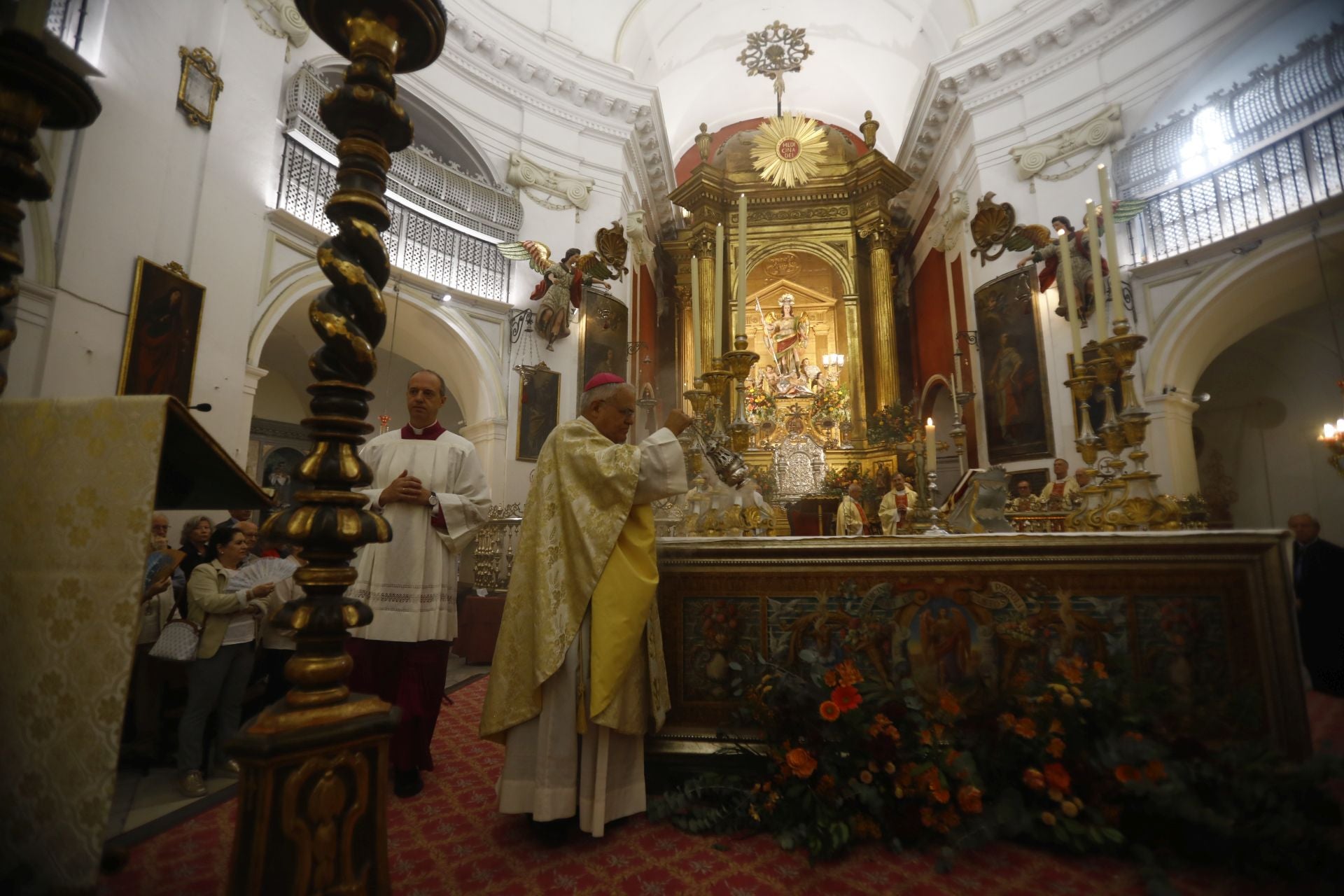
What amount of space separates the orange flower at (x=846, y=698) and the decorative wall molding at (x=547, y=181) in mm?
9295

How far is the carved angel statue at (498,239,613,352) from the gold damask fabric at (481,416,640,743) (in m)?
7.31

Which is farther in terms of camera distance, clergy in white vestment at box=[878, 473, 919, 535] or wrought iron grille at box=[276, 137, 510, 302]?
wrought iron grille at box=[276, 137, 510, 302]

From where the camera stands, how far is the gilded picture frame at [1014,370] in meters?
8.37

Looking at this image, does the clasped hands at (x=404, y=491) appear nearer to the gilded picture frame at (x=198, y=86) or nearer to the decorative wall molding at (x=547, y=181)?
the gilded picture frame at (x=198, y=86)

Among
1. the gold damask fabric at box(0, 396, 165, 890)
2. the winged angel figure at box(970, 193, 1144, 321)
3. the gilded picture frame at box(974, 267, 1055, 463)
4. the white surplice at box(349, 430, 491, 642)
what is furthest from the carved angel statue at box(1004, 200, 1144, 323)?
the gold damask fabric at box(0, 396, 165, 890)

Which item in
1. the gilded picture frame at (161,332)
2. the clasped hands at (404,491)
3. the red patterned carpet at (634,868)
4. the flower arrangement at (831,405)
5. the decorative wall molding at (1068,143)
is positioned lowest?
the red patterned carpet at (634,868)

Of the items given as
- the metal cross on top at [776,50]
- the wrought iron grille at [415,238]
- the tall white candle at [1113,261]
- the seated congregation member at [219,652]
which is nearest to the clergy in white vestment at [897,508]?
the tall white candle at [1113,261]

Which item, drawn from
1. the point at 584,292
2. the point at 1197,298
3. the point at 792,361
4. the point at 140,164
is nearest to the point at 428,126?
the point at 584,292

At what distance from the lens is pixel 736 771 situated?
253 centimetres

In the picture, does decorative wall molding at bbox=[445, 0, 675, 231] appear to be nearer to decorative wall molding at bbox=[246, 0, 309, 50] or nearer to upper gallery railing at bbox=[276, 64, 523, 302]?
upper gallery railing at bbox=[276, 64, 523, 302]

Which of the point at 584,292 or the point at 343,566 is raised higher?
the point at 584,292

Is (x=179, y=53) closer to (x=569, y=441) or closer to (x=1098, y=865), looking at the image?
(x=569, y=441)

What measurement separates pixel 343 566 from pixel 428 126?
9.58 m

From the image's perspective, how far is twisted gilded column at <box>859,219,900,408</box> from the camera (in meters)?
12.2
